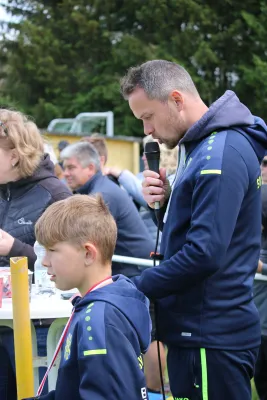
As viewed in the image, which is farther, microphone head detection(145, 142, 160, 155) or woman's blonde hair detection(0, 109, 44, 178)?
woman's blonde hair detection(0, 109, 44, 178)

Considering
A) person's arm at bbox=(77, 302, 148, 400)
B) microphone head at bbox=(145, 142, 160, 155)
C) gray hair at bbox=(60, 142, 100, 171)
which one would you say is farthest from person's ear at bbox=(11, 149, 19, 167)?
gray hair at bbox=(60, 142, 100, 171)

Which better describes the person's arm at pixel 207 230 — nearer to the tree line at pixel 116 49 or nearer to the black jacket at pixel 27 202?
the black jacket at pixel 27 202

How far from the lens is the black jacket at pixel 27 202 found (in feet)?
10.9

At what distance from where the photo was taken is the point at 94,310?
6.76 ft

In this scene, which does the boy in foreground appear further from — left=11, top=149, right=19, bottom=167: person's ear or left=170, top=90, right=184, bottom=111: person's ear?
left=11, top=149, right=19, bottom=167: person's ear

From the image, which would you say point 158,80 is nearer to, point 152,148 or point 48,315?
point 152,148

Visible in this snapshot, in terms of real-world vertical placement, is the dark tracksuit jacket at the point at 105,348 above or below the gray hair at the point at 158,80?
below

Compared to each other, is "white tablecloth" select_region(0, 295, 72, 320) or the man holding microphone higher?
the man holding microphone

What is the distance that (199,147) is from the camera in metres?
2.39

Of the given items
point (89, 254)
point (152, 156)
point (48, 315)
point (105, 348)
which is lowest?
point (48, 315)

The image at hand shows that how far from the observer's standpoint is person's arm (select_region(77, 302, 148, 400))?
1980mm

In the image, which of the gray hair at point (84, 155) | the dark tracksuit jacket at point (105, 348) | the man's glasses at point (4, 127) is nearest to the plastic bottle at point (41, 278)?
the man's glasses at point (4, 127)

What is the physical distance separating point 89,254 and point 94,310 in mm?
238

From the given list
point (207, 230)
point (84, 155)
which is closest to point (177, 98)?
point (207, 230)
